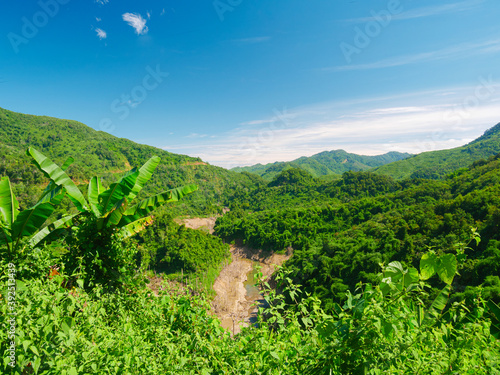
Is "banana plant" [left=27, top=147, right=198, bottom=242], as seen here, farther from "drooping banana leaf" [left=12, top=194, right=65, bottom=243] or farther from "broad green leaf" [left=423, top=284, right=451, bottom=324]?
"broad green leaf" [left=423, top=284, right=451, bottom=324]

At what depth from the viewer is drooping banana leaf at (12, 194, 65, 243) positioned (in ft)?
15.0

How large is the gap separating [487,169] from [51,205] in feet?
222

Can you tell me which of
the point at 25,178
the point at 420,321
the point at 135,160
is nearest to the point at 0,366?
the point at 420,321

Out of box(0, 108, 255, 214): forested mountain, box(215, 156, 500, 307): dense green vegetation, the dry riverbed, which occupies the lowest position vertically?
the dry riverbed

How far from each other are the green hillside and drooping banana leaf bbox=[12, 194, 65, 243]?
128334mm

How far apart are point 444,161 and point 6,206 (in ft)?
601

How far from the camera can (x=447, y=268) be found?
221 cm

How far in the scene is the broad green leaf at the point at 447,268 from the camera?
2.16 metres

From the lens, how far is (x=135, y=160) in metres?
128

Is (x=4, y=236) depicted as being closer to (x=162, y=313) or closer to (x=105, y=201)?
(x=105, y=201)

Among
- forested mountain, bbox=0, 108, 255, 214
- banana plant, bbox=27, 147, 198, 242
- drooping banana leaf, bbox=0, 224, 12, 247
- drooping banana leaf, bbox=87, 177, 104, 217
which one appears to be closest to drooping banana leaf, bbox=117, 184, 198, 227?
banana plant, bbox=27, 147, 198, 242

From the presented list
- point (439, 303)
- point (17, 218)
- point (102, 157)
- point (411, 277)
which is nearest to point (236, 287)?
point (17, 218)

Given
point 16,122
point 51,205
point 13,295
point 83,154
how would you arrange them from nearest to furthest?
point 13,295
point 51,205
point 83,154
point 16,122

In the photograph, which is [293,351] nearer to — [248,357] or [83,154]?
[248,357]
